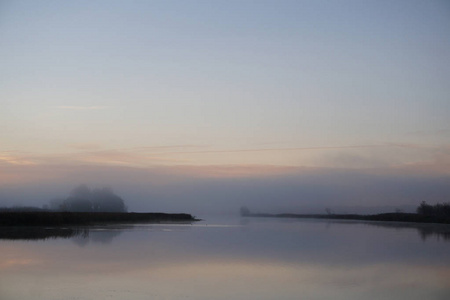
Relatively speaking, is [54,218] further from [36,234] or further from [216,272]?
[216,272]

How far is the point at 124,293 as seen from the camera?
10227 mm

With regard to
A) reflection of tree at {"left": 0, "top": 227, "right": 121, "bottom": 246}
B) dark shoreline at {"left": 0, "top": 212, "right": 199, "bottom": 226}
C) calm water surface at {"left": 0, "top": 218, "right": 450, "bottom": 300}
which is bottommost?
calm water surface at {"left": 0, "top": 218, "right": 450, "bottom": 300}

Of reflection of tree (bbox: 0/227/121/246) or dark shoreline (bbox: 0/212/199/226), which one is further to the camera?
dark shoreline (bbox: 0/212/199/226)

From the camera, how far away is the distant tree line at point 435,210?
56.6 meters

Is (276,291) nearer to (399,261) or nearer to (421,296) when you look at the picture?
(421,296)

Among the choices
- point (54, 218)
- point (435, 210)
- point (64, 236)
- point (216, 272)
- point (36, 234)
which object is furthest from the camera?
point (435, 210)

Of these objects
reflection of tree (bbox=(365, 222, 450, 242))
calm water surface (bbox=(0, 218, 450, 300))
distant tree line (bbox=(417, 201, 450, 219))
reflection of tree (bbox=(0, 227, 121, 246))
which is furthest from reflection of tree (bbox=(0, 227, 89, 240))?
distant tree line (bbox=(417, 201, 450, 219))

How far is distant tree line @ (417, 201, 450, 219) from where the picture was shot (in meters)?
56.6

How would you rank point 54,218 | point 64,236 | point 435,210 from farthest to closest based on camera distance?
point 435,210
point 54,218
point 64,236

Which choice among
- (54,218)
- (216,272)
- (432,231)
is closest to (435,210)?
(432,231)

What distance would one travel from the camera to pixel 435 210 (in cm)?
5869

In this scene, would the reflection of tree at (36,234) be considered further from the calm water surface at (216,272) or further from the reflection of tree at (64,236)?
the calm water surface at (216,272)

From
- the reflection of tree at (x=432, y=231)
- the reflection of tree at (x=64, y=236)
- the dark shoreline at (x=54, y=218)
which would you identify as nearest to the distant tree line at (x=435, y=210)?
the reflection of tree at (x=432, y=231)

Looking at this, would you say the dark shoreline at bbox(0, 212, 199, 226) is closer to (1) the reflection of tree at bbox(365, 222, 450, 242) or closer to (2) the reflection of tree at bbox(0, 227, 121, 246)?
(2) the reflection of tree at bbox(0, 227, 121, 246)
